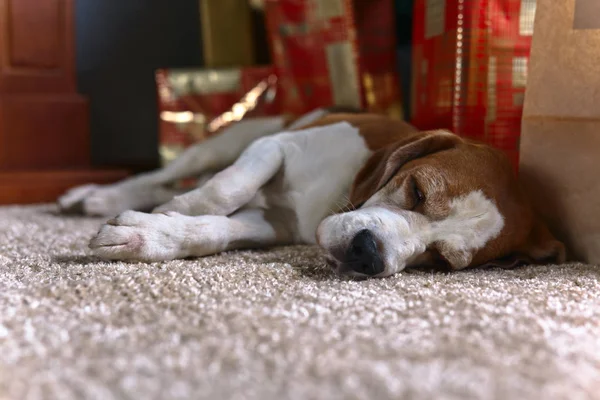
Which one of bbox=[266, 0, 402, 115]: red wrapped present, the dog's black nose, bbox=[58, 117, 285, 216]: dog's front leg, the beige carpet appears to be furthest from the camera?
bbox=[266, 0, 402, 115]: red wrapped present

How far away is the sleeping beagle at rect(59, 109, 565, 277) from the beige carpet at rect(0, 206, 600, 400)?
0.08 metres

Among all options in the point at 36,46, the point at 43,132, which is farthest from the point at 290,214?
the point at 36,46

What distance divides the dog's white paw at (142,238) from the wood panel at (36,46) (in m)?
2.23

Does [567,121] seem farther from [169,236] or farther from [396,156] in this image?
[169,236]

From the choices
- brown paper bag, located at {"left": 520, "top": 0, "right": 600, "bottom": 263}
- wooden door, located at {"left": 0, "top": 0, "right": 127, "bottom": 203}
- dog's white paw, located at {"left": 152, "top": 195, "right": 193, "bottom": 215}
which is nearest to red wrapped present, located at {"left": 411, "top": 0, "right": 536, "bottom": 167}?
brown paper bag, located at {"left": 520, "top": 0, "right": 600, "bottom": 263}

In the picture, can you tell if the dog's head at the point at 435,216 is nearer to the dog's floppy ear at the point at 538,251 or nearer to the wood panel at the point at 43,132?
the dog's floppy ear at the point at 538,251

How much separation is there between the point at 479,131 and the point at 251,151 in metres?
0.80

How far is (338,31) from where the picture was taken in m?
2.76

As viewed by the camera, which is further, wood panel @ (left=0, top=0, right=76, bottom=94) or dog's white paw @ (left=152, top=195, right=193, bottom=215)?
wood panel @ (left=0, top=0, right=76, bottom=94)

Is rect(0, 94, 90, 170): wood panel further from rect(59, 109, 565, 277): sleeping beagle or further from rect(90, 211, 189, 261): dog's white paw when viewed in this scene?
rect(90, 211, 189, 261): dog's white paw

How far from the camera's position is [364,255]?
1.43 metres

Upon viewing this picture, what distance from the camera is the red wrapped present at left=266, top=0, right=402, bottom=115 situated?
276 centimetres

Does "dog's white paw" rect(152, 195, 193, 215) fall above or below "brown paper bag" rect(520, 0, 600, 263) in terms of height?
below

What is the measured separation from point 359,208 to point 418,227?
18 cm
